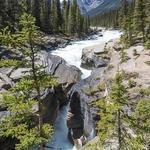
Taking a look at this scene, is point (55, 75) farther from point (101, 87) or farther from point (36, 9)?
point (36, 9)

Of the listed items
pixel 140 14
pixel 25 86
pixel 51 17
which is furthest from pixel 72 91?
pixel 51 17

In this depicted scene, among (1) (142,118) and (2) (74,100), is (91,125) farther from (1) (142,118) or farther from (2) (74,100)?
(1) (142,118)

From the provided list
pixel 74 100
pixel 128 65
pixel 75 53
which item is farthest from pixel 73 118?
pixel 75 53

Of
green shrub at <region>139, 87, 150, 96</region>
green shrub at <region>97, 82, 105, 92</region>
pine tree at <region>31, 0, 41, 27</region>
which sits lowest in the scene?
green shrub at <region>97, 82, 105, 92</region>

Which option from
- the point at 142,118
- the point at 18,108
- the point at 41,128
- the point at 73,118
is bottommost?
the point at 73,118

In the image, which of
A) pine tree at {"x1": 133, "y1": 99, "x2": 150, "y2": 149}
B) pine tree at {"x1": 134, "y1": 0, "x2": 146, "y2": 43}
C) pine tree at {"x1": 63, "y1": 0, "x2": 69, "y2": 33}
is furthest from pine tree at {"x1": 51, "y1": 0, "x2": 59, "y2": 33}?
pine tree at {"x1": 133, "y1": 99, "x2": 150, "y2": 149}

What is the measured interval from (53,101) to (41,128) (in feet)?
84.0

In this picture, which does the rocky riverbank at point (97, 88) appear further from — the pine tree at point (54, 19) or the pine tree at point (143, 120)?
the pine tree at point (54, 19)

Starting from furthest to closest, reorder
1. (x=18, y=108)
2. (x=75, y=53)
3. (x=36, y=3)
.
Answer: (x=36, y=3) < (x=75, y=53) < (x=18, y=108)

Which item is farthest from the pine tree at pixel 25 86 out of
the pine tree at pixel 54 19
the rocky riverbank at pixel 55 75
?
the pine tree at pixel 54 19

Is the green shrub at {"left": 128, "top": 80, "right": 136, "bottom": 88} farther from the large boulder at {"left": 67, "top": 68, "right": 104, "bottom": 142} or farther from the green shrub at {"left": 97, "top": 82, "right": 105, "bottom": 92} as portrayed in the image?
the green shrub at {"left": 97, "top": 82, "right": 105, "bottom": 92}

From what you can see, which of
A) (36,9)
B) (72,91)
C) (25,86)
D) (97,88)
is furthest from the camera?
(36,9)

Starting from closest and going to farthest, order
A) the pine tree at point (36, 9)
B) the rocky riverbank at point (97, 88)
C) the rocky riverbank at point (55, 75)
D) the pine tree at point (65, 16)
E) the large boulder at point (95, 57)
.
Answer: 1. the rocky riverbank at point (97, 88)
2. the rocky riverbank at point (55, 75)
3. the large boulder at point (95, 57)
4. the pine tree at point (36, 9)
5. the pine tree at point (65, 16)

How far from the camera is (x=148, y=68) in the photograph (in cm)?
4081
